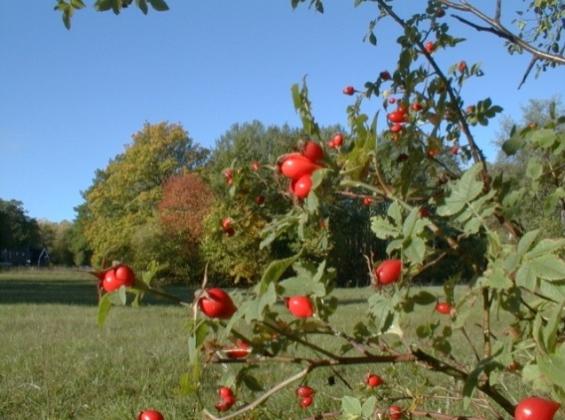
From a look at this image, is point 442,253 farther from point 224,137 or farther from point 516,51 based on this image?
point 224,137

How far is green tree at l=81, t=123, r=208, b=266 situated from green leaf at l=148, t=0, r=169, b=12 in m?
26.6

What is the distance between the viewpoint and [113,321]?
6531 millimetres

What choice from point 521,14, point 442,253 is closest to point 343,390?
point 521,14

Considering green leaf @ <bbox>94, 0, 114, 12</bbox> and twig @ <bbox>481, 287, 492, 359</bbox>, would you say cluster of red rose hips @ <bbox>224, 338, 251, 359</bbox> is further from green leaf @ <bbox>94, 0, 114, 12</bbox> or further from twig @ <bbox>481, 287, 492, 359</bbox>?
green leaf @ <bbox>94, 0, 114, 12</bbox>

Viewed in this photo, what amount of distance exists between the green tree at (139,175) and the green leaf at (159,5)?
2659 cm

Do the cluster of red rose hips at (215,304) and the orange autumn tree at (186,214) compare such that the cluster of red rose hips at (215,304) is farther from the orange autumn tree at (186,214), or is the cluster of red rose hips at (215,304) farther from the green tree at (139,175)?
the green tree at (139,175)

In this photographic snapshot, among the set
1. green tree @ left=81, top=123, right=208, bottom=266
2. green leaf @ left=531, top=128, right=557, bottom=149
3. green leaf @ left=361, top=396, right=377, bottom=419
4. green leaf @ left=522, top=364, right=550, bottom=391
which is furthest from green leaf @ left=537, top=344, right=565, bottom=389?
green tree @ left=81, top=123, right=208, bottom=266

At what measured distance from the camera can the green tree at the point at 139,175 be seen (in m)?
27.8

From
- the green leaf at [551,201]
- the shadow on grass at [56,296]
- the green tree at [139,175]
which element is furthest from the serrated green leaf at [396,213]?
the green tree at [139,175]

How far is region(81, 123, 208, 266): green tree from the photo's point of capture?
27.8m

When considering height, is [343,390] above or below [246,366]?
below

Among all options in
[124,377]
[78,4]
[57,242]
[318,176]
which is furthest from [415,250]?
[57,242]

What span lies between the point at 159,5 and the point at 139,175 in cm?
2868

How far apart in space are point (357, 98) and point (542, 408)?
1.31 meters
